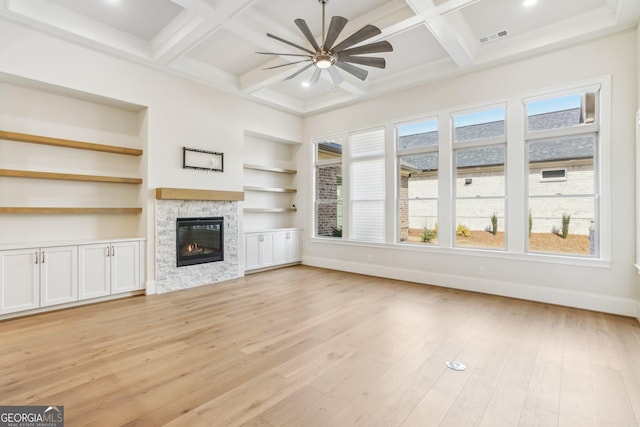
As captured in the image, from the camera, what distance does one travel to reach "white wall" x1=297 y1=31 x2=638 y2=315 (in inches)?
156

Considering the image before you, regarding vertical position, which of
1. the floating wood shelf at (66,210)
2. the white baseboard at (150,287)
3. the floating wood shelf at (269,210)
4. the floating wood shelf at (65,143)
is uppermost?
the floating wood shelf at (65,143)

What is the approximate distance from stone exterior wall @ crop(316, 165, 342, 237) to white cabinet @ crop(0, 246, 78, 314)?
4.63 metres

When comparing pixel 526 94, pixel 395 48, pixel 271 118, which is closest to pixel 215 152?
pixel 271 118

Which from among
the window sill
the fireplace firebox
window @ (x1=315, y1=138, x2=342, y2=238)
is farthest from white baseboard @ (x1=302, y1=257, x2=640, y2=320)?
the fireplace firebox

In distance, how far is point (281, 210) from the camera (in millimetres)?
7258

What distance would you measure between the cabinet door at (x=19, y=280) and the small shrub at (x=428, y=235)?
576 cm

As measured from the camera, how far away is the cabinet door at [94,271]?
4.29m

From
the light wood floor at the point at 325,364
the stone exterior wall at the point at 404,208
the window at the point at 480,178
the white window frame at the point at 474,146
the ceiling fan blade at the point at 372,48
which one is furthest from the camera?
the stone exterior wall at the point at 404,208

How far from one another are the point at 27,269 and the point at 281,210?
441cm

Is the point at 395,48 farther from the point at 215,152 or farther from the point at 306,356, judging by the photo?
the point at 306,356

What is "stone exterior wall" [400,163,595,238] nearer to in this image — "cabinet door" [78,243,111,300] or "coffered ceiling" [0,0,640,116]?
"coffered ceiling" [0,0,640,116]

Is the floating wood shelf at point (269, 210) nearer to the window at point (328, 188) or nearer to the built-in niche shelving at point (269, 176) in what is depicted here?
the built-in niche shelving at point (269, 176)

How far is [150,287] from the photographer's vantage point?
4953 mm

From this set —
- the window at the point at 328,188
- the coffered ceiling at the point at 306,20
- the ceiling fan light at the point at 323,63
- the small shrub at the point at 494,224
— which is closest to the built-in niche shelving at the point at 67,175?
the coffered ceiling at the point at 306,20
